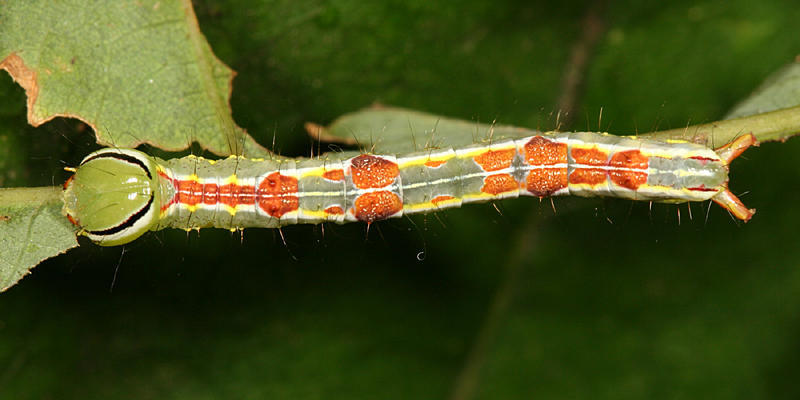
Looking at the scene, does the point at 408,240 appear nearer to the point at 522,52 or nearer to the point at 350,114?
the point at 350,114

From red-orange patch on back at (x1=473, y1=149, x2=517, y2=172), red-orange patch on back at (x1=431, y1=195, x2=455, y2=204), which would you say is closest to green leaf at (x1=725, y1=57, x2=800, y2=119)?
red-orange patch on back at (x1=473, y1=149, x2=517, y2=172)

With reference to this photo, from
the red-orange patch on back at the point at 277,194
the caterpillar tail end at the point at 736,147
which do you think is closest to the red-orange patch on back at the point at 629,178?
the caterpillar tail end at the point at 736,147

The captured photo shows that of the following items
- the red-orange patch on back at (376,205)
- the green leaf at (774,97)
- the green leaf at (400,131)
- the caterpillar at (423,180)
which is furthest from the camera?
the green leaf at (400,131)

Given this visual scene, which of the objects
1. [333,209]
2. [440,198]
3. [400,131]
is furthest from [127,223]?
[400,131]

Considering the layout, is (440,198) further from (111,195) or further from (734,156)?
(111,195)

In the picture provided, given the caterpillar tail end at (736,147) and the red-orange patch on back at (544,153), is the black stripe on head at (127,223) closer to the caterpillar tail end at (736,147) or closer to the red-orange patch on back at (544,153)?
the red-orange patch on back at (544,153)

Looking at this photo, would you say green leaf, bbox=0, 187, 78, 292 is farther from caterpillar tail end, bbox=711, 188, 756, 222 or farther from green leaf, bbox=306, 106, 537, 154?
caterpillar tail end, bbox=711, 188, 756, 222
